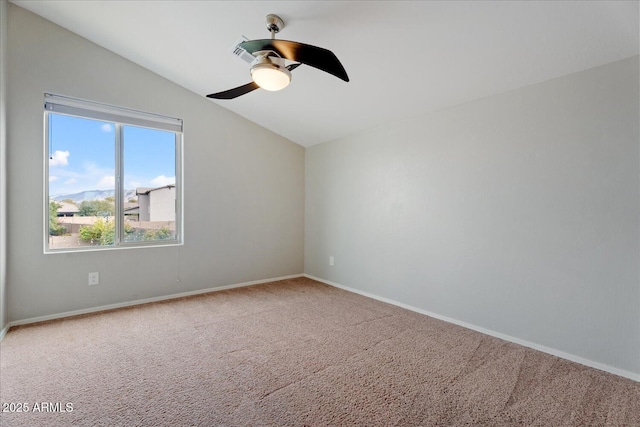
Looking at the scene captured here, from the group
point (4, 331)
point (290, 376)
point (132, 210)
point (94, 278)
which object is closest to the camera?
point (290, 376)

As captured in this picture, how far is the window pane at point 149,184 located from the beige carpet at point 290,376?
3.34 feet

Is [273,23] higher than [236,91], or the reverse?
[273,23]

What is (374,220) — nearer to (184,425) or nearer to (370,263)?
(370,263)

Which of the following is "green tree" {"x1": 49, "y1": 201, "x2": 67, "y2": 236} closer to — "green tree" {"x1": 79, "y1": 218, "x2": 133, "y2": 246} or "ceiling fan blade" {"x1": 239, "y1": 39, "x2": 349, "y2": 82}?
"green tree" {"x1": 79, "y1": 218, "x2": 133, "y2": 246}

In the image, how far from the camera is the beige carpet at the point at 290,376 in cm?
155

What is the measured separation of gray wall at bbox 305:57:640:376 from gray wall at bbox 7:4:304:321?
147 cm

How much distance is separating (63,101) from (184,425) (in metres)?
3.19

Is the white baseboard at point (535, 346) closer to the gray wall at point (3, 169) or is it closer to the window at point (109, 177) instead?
the window at point (109, 177)

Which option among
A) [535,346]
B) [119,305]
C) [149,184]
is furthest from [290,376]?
[149,184]

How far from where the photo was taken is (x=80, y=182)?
10.0 feet

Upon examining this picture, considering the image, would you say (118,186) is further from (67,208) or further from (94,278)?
(94,278)

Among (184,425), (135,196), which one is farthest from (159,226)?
(184,425)

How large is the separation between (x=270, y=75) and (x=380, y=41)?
902mm

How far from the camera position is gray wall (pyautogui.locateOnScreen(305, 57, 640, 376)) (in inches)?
77.6
